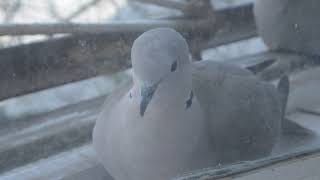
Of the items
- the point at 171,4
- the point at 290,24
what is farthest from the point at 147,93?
the point at 290,24

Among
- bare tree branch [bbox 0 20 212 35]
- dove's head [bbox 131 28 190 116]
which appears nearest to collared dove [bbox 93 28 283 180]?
dove's head [bbox 131 28 190 116]

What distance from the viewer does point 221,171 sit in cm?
82

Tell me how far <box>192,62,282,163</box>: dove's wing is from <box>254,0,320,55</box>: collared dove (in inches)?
16.6

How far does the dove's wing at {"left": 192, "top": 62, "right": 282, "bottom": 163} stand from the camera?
115 centimetres

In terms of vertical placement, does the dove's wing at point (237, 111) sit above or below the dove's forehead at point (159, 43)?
below

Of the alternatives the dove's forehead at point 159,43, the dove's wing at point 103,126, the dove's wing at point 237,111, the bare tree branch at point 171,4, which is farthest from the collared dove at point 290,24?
the dove's forehead at point 159,43

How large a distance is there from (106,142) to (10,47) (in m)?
0.49

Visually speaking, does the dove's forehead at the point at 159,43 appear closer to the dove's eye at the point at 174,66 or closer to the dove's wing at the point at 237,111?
the dove's eye at the point at 174,66

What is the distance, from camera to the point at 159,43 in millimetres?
934

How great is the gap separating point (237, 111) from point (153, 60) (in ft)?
1.15

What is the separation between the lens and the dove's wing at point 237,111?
115cm

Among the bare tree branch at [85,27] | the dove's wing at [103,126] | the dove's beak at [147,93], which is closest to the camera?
the dove's beak at [147,93]

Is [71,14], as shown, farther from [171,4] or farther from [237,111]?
[237,111]

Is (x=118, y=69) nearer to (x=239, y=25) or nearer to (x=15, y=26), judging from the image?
(x=15, y=26)
